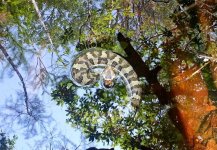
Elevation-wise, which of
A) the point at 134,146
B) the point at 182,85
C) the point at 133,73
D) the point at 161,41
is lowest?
the point at 134,146

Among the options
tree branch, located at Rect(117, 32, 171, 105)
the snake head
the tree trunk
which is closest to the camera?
the tree trunk

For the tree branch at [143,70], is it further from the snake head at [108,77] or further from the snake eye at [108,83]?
the snake eye at [108,83]

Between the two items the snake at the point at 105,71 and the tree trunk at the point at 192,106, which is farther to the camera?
the snake at the point at 105,71

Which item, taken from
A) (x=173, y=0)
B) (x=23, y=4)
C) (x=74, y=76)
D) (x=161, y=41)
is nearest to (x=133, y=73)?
(x=161, y=41)

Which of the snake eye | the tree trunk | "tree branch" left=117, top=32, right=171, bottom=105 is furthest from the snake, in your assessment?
the tree trunk

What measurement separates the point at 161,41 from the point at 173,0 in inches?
35.3

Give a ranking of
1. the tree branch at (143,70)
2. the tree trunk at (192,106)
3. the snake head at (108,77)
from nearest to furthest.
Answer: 1. the tree trunk at (192,106)
2. the tree branch at (143,70)
3. the snake head at (108,77)

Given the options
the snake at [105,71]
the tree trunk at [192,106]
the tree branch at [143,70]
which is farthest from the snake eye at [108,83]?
the tree trunk at [192,106]

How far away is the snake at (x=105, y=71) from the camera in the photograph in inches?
238

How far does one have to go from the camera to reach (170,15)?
6.09 m

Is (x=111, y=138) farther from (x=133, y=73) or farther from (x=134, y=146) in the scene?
(x=133, y=73)

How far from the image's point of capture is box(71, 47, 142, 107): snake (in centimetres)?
605

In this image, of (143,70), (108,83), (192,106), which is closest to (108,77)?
(108,83)

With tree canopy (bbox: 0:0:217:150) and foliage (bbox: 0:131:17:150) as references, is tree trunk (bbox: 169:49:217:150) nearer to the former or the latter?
tree canopy (bbox: 0:0:217:150)
